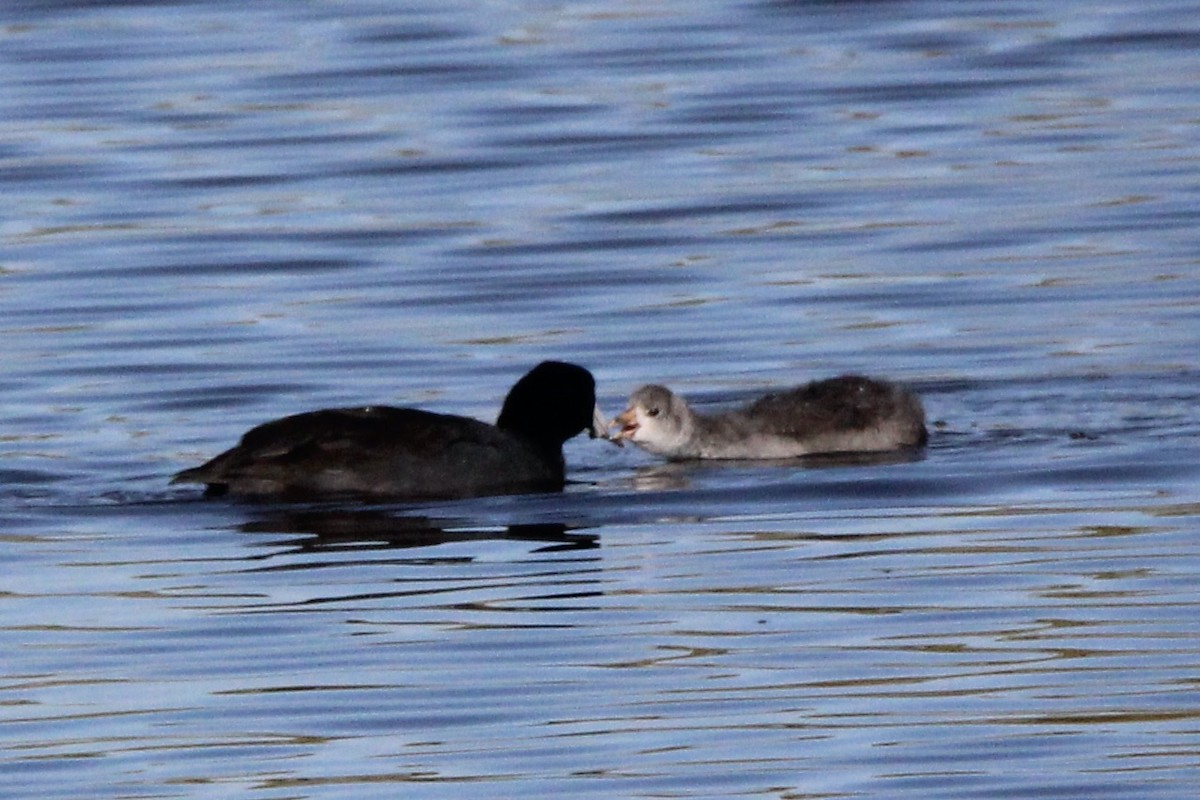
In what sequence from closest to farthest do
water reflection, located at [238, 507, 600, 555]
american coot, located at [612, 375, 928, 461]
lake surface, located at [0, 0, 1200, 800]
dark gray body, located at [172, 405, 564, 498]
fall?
lake surface, located at [0, 0, 1200, 800]
water reflection, located at [238, 507, 600, 555]
dark gray body, located at [172, 405, 564, 498]
american coot, located at [612, 375, 928, 461]

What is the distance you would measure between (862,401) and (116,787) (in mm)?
5833

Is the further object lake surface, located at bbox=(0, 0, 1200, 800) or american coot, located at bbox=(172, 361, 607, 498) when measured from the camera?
american coot, located at bbox=(172, 361, 607, 498)

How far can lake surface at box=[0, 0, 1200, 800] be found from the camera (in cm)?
857

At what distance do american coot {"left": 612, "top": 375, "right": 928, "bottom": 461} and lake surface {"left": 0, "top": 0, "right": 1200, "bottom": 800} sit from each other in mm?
176

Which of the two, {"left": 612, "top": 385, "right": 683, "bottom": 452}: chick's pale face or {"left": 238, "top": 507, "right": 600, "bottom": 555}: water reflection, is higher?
{"left": 612, "top": 385, "right": 683, "bottom": 452}: chick's pale face

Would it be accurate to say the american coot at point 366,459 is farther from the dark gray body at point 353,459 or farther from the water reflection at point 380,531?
the water reflection at point 380,531

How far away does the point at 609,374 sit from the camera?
15.2m

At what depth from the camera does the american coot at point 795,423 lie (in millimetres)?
13312

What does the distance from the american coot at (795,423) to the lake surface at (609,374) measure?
18 cm

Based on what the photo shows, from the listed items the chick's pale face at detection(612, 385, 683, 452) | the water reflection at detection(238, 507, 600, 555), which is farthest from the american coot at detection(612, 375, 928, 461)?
the water reflection at detection(238, 507, 600, 555)

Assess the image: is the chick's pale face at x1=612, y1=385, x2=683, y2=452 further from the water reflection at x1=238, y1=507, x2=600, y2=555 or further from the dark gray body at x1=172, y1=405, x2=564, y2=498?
the water reflection at x1=238, y1=507, x2=600, y2=555

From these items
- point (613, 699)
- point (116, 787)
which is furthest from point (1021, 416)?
point (116, 787)

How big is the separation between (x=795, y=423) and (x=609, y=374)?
1955mm

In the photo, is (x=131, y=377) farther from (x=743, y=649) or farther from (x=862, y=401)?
(x=743, y=649)
